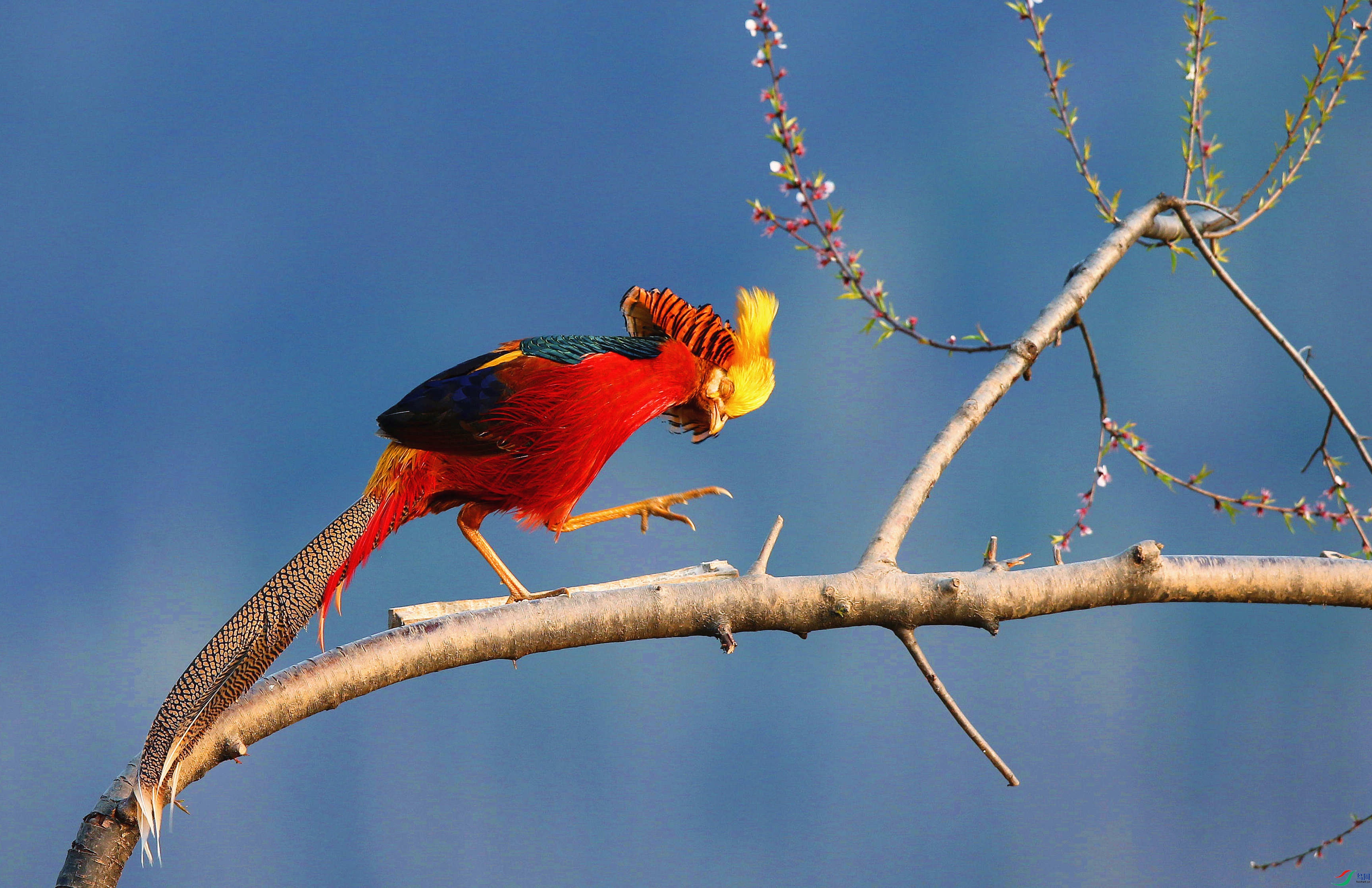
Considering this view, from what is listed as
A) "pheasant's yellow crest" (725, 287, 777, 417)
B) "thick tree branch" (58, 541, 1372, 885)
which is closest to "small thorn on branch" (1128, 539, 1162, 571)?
"thick tree branch" (58, 541, 1372, 885)

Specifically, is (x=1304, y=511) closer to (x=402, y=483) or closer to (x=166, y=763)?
(x=402, y=483)

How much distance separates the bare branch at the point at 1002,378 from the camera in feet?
8.41

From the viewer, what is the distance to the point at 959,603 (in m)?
2.39

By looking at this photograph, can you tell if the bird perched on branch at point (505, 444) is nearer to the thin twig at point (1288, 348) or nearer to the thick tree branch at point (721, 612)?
the thick tree branch at point (721, 612)

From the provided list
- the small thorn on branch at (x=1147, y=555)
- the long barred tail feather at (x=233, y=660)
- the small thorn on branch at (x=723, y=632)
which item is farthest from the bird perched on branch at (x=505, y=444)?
the small thorn on branch at (x=1147, y=555)

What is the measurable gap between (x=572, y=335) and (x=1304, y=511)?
1.88 metres

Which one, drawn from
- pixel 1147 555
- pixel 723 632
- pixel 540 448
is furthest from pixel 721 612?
pixel 1147 555

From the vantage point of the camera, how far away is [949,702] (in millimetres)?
2410

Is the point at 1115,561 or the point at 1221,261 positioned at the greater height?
the point at 1221,261

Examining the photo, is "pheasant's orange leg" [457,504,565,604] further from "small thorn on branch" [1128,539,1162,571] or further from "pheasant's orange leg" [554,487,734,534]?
"small thorn on branch" [1128,539,1162,571]

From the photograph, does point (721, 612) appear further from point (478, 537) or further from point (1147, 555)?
point (1147, 555)

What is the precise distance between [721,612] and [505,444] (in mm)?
584

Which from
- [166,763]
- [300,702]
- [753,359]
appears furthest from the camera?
[753,359]

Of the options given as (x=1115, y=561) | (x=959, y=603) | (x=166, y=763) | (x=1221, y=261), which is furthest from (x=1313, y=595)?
(x=166, y=763)
